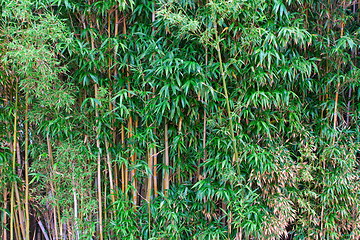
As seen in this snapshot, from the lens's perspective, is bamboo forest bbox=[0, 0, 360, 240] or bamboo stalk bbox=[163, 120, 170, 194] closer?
bamboo forest bbox=[0, 0, 360, 240]

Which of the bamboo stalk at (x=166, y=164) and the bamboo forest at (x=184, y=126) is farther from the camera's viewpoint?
the bamboo stalk at (x=166, y=164)

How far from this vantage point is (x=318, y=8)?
277 cm

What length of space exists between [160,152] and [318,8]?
6.60ft

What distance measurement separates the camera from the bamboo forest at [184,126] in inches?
97.0

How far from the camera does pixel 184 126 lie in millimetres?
2650

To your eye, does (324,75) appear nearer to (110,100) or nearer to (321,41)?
(321,41)

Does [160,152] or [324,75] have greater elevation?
[324,75]

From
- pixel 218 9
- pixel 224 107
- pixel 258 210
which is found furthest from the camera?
pixel 224 107

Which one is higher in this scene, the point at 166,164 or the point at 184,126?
the point at 184,126

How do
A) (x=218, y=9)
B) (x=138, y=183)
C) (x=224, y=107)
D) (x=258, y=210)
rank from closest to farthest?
(x=218, y=9)
(x=258, y=210)
(x=224, y=107)
(x=138, y=183)

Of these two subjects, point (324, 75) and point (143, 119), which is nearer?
point (143, 119)

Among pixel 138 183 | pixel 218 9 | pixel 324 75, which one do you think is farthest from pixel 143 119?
pixel 324 75

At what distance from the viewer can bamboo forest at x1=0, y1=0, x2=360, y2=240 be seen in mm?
2465

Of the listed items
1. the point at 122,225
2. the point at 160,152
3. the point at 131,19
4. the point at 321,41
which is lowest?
the point at 122,225
